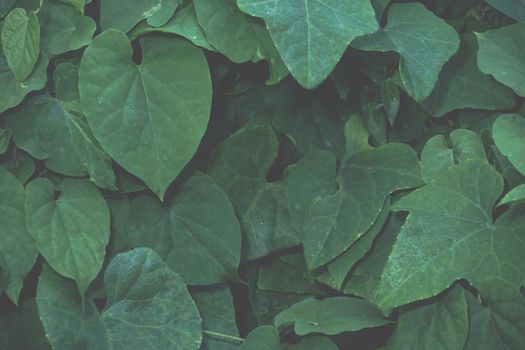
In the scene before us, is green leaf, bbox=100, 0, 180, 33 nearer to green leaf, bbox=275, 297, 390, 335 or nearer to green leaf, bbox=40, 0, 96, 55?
green leaf, bbox=40, 0, 96, 55

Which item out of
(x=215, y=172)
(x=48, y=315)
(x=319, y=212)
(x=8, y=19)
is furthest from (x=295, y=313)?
(x=8, y=19)

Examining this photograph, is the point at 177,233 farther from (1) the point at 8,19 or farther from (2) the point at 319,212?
(1) the point at 8,19

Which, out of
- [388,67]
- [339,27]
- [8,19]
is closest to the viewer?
[339,27]

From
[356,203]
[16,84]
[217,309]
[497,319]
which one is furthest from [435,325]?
[16,84]

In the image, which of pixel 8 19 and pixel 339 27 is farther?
pixel 8 19

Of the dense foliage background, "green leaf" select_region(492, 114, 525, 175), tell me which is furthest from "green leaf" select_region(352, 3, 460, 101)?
"green leaf" select_region(492, 114, 525, 175)

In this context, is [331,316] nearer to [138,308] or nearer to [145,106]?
[138,308]
